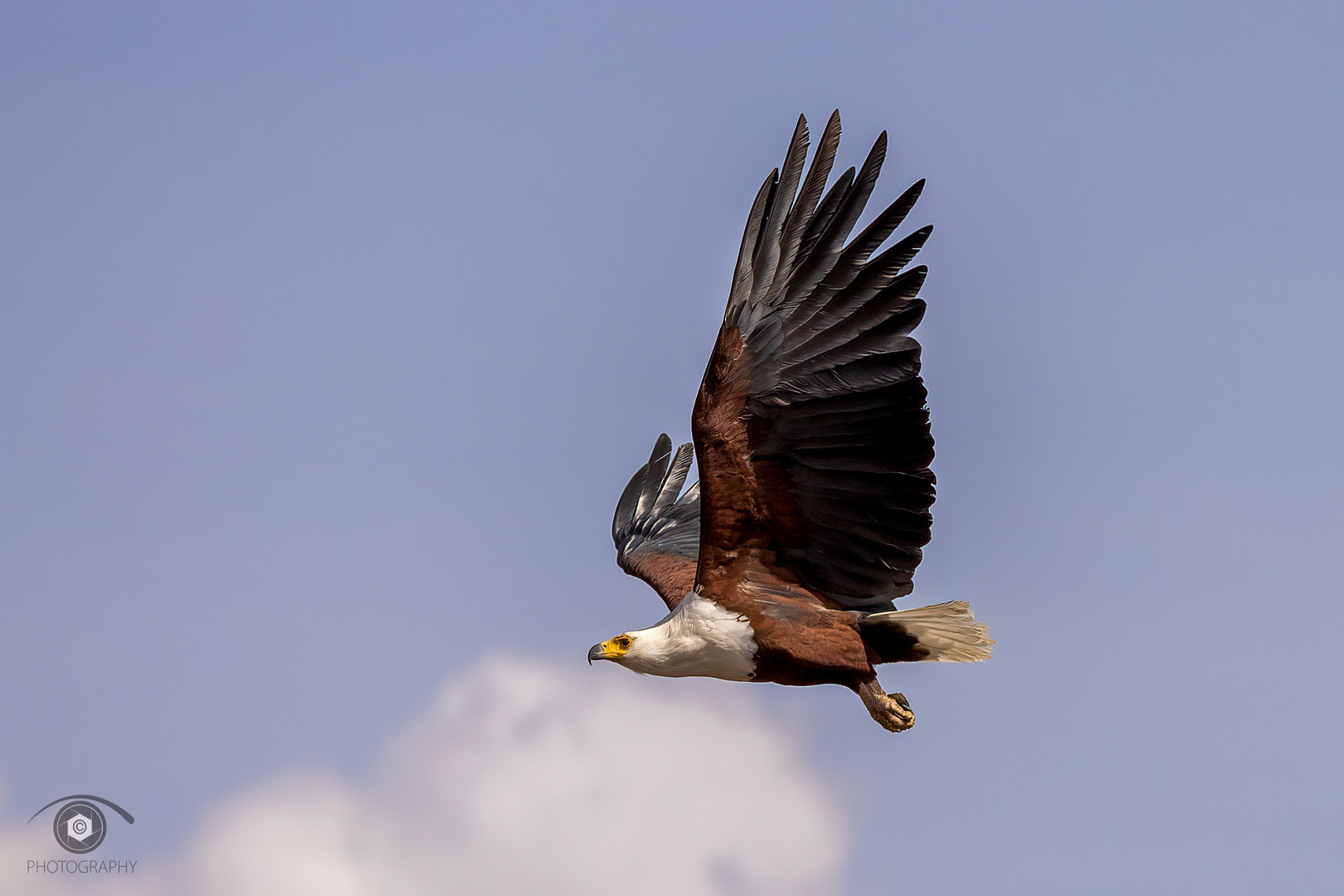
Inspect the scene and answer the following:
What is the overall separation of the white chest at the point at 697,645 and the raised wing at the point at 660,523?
185cm

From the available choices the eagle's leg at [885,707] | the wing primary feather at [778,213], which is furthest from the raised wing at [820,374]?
the eagle's leg at [885,707]

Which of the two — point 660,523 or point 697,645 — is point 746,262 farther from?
point 660,523

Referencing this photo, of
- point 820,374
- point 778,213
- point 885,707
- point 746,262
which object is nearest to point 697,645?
point 885,707

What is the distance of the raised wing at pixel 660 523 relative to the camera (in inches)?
484

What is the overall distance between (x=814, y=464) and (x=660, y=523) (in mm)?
4071

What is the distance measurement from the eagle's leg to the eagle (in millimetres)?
11

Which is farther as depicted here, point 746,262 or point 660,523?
point 660,523

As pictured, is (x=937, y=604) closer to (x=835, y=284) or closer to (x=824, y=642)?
(x=824, y=642)

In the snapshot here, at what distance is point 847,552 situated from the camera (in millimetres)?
9609

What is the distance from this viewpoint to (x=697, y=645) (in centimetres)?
974

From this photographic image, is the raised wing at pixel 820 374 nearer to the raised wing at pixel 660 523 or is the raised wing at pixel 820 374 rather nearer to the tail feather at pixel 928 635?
the tail feather at pixel 928 635

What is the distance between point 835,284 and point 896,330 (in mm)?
435

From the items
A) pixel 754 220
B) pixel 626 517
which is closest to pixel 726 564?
pixel 754 220

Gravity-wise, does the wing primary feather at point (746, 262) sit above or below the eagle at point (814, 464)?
above
